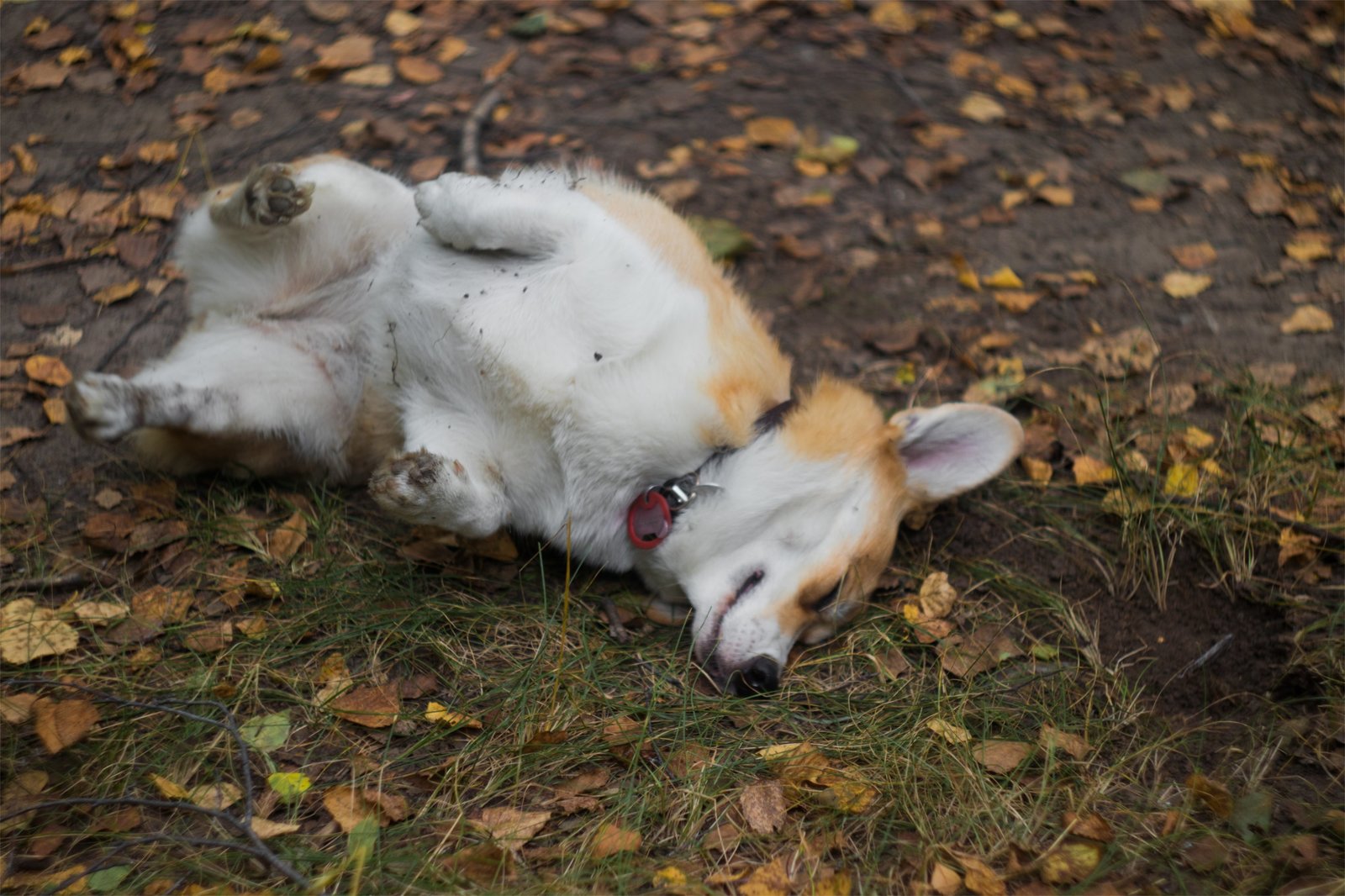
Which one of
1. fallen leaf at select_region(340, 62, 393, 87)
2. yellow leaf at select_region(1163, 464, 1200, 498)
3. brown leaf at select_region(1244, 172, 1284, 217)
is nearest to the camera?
yellow leaf at select_region(1163, 464, 1200, 498)

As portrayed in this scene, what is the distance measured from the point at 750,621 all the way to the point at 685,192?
8.47ft

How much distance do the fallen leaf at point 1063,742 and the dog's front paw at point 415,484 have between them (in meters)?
1.84

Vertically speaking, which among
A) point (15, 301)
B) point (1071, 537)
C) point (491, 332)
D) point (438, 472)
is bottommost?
point (1071, 537)

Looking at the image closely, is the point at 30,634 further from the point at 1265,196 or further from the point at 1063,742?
the point at 1265,196

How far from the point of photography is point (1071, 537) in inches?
139

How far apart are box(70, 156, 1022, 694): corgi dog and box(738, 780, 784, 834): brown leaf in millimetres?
388

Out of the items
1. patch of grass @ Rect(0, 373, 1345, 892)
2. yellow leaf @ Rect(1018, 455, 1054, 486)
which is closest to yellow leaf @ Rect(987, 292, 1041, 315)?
yellow leaf @ Rect(1018, 455, 1054, 486)

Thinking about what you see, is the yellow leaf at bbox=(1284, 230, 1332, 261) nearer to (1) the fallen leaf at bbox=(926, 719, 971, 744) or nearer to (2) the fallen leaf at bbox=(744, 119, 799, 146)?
(2) the fallen leaf at bbox=(744, 119, 799, 146)

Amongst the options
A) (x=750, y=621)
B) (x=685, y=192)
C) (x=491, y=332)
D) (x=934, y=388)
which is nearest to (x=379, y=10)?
(x=685, y=192)

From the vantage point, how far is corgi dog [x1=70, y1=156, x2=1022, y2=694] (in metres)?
2.98

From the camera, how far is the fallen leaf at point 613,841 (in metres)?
2.39

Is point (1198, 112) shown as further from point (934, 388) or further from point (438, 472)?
point (438, 472)

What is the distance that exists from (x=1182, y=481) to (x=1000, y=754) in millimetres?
1420

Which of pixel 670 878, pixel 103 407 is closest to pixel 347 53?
pixel 103 407
